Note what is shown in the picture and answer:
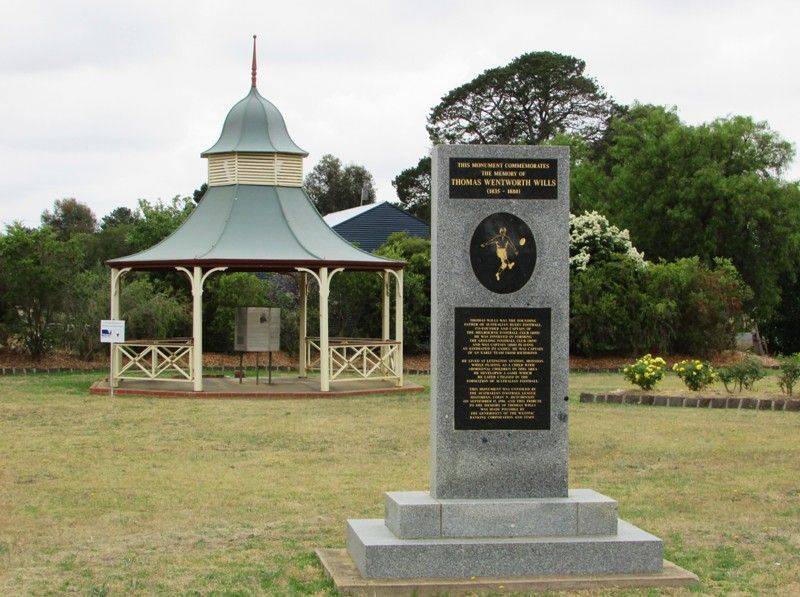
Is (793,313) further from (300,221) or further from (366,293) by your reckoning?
(300,221)

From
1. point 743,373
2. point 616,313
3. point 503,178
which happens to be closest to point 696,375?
point 743,373

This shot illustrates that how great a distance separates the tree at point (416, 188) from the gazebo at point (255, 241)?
36.2 metres

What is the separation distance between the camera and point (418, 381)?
27656 millimetres

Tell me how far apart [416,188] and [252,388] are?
40.5 meters

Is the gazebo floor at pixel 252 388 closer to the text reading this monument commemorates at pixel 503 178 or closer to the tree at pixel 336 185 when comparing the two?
the text reading this monument commemorates at pixel 503 178

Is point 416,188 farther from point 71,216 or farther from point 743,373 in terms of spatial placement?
point 743,373

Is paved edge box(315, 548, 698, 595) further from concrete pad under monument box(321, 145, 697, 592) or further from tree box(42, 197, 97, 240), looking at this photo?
tree box(42, 197, 97, 240)

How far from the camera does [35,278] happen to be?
29.5 meters

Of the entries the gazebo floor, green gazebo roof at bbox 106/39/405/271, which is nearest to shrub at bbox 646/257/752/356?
the gazebo floor

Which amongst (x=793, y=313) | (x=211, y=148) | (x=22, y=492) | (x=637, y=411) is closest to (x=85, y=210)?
(x=793, y=313)

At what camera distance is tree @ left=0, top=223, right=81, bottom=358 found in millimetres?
29500

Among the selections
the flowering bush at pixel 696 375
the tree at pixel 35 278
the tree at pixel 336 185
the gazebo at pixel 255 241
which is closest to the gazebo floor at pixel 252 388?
the gazebo at pixel 255 241

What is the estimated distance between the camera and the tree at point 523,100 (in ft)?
187

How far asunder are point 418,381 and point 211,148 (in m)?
6.47
